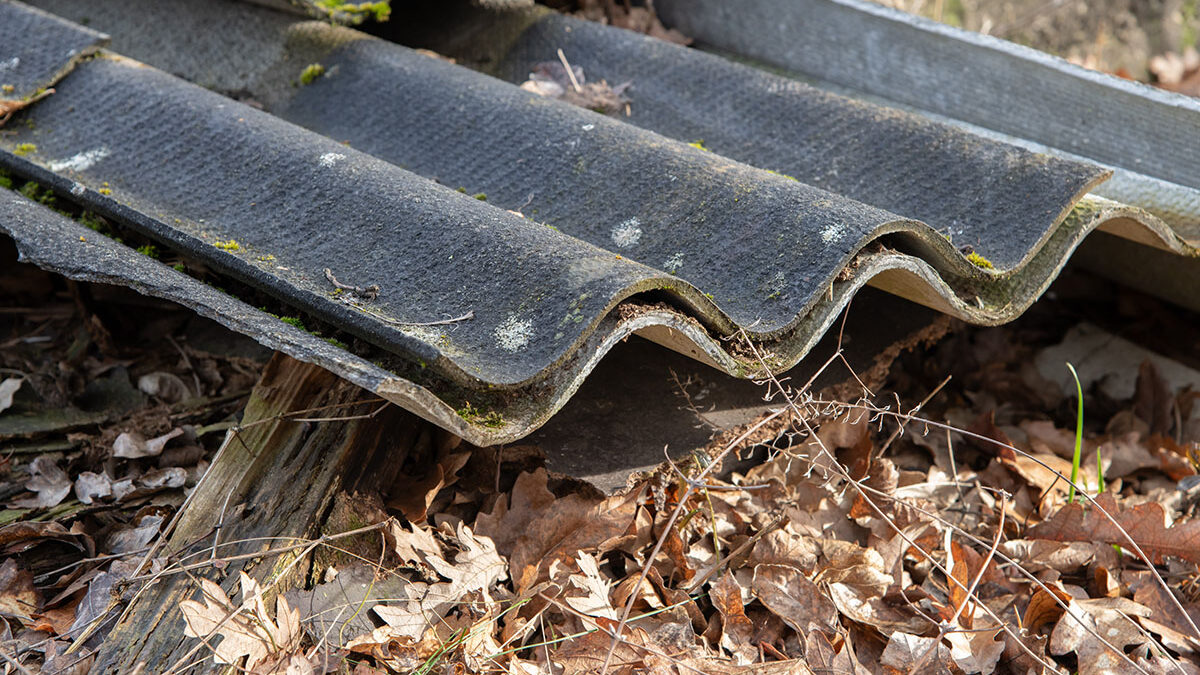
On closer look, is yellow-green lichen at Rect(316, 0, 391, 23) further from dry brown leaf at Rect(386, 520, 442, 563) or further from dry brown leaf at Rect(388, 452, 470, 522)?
dry brown leaf at Rect(386, 520, 442, 563)

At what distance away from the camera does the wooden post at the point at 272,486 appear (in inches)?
74.1

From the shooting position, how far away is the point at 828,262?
6.30ft

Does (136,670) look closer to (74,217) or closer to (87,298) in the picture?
(74,217)

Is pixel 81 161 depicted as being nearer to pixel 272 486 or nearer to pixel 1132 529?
pixel 272 486

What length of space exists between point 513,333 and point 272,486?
0.77 meters

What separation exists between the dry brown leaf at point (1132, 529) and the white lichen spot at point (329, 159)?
2123mm

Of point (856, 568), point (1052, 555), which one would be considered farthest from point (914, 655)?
point (1052, 555)

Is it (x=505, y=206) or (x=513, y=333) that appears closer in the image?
(x=513, y=333)

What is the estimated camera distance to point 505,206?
2.34 metres

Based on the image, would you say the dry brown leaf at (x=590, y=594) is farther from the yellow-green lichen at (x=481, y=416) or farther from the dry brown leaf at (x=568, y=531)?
the yellow-green lichen at (x=481, y=416)

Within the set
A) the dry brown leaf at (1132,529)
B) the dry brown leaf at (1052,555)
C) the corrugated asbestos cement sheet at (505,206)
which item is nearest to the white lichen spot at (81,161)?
the corrugated asbestos cement sheet at (505,206)

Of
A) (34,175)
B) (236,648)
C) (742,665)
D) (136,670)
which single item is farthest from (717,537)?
(34,175)

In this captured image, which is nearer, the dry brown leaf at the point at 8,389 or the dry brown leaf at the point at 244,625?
the dry brown leaf at the point at 244,625

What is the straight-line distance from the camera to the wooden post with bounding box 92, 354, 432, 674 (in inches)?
74.1
